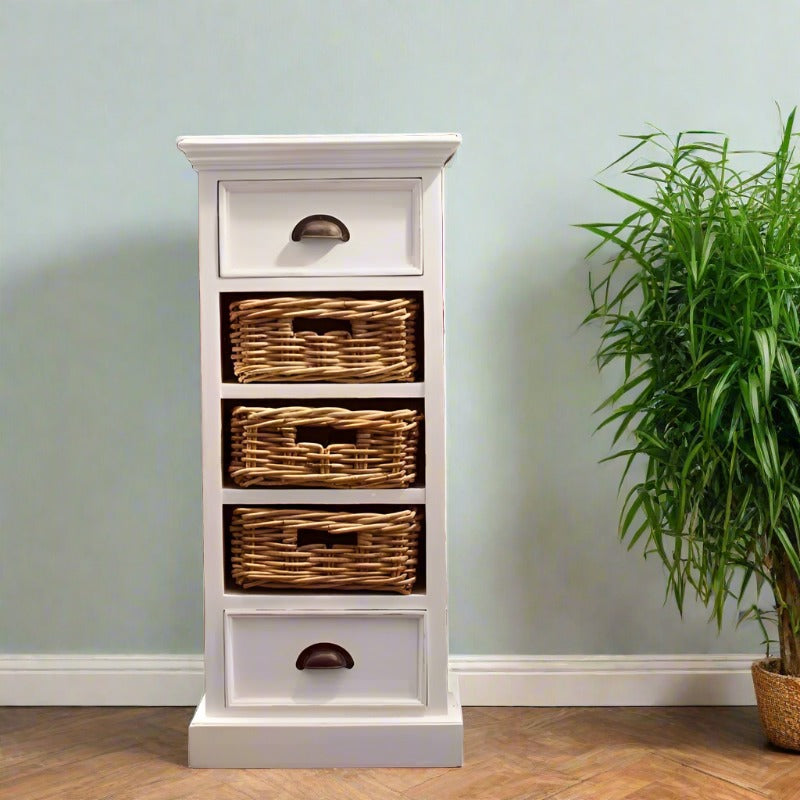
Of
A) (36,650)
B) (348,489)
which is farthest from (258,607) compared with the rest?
(36,650)

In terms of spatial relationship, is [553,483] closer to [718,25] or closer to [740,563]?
[740,563]

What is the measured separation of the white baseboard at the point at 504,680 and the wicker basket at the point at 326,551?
0.48 meters

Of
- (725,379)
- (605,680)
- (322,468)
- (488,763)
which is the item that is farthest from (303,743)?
(725,379)

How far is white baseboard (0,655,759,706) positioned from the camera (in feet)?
6.59

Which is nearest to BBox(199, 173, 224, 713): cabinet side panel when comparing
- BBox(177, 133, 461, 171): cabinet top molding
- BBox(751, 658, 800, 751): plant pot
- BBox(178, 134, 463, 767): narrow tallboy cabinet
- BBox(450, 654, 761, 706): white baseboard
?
BBox(178, 134, 463, 767): narrow tallboy cabinet

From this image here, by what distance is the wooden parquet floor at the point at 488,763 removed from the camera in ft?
5.17

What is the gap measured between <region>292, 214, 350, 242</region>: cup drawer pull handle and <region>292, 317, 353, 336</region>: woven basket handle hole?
0.17 m

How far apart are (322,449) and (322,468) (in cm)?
4

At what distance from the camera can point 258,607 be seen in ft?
5.56

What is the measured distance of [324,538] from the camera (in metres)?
1.75

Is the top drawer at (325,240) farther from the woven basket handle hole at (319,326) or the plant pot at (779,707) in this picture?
the plant pot at (779,707)

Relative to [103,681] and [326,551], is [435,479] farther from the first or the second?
[103,681]

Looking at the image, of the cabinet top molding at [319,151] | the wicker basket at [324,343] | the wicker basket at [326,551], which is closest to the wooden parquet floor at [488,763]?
the wicker basket at [326,551]

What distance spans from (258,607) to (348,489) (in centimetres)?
30
